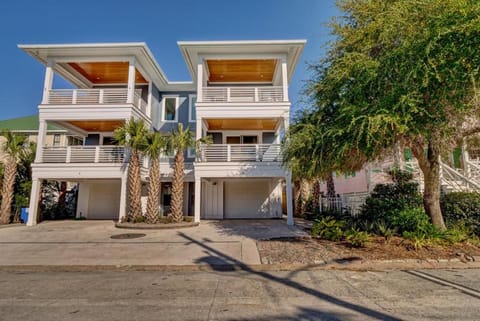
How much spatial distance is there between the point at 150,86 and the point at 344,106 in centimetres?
1373

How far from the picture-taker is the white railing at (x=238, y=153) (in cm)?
1354

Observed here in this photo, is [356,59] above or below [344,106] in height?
above

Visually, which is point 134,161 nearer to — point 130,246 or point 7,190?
point 130,246

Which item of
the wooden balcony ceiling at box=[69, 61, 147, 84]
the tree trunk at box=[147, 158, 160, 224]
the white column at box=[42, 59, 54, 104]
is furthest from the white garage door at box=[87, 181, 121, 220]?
the wooden balcony ceiling at box=[69, 61, 147, 84]

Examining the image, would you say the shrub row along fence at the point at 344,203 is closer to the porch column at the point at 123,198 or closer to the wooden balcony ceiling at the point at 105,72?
the porch column at the point at 123,198

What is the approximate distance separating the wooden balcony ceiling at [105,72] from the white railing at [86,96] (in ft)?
5.86

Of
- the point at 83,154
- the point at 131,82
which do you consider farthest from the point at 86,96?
the point at 83,154

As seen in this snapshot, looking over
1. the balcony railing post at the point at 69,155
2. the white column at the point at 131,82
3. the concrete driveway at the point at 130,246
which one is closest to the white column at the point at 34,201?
the balcony railing post at the point at 69,155

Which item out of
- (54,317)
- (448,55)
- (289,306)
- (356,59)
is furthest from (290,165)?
(54,317)

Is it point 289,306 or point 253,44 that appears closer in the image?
point 289,306

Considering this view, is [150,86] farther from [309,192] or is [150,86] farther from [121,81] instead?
[309,192]

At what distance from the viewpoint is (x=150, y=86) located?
16859mm

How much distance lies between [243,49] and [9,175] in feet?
48.5

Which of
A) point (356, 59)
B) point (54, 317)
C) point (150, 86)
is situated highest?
point (150, 86)
